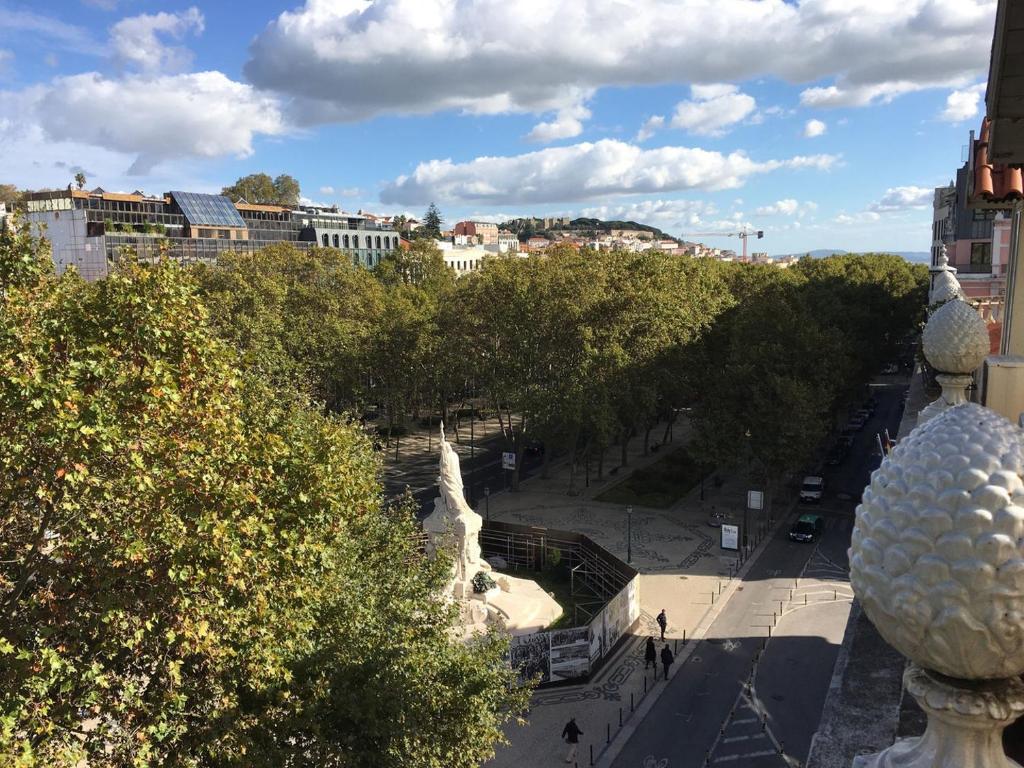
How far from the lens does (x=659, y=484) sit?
3784 cm

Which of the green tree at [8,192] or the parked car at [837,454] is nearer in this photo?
the parked car at [837,454]

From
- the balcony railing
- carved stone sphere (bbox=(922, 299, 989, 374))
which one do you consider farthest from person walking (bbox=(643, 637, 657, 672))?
carved stone sphere (bbox=(922, 299, 989, 374))

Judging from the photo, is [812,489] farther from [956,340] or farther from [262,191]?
[262,191]

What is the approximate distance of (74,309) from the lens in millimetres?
10648

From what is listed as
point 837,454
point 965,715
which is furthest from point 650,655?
point 837,454

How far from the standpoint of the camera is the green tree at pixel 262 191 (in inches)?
4609

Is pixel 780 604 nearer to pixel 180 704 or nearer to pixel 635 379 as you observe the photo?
pixel 635 379

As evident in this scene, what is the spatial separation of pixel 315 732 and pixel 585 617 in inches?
610

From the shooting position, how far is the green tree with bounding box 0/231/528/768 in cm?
865

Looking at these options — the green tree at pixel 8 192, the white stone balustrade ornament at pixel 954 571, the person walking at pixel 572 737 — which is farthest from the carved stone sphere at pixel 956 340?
the green tree at pixel 8 192

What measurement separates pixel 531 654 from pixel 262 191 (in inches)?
4504

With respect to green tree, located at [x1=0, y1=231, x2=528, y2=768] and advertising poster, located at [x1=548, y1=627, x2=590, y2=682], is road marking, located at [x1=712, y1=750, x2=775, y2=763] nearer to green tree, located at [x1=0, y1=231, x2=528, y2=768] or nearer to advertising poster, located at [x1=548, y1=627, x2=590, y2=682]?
advertising poster, located at [x1=548, y1=627, x2=590, y2=682]

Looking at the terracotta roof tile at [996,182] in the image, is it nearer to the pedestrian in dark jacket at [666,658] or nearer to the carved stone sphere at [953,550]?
the carved stone sphere at [953,550]

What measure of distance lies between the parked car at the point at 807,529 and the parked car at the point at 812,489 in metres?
3.45
